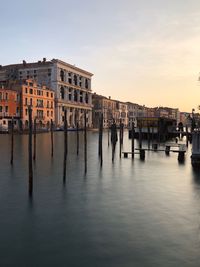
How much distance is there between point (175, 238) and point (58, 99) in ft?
275

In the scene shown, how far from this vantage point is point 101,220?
10.5 m

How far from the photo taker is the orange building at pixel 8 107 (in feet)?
221

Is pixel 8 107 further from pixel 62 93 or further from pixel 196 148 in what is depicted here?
pixel 196 148

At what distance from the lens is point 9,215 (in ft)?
36.1

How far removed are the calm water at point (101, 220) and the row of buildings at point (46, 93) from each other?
42510 mm

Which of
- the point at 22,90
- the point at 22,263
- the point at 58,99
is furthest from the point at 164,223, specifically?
the point at 58,99

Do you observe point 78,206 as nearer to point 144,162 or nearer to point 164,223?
point 164,223

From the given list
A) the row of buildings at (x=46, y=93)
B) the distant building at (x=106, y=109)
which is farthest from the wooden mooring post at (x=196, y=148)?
the distant building at (x=106, y=109)

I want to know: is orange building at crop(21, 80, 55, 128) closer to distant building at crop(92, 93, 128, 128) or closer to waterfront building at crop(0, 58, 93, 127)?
waterfront building at crop(0, 58, 93, 127)

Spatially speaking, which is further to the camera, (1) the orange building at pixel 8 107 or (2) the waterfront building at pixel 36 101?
(2) the waterfront building at pixel 36 101

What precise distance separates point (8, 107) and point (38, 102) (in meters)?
10.9

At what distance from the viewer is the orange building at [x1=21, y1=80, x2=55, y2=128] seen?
244ft

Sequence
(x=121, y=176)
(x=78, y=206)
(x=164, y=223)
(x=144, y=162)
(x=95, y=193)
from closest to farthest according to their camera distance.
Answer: (x=164, y=223) → (x=78, y=206) → (x=95, y=193) → (x=121, y=176) → (x=144, y=162)

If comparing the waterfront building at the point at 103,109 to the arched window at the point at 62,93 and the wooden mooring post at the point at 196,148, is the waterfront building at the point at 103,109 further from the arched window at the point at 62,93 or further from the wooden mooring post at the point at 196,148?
the wooden mooring post at the point at 196,148
